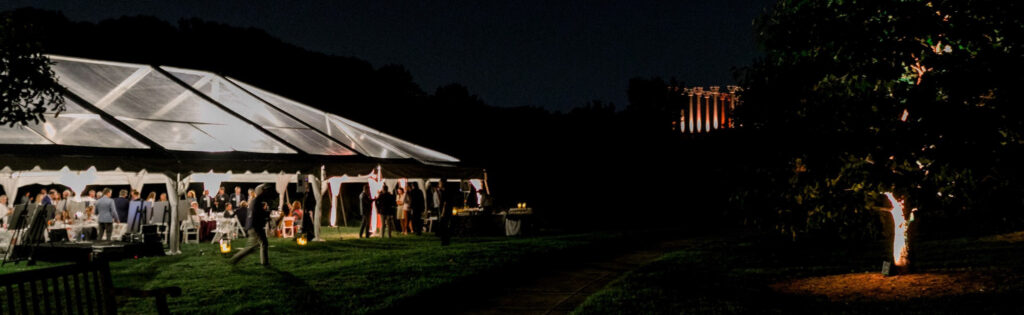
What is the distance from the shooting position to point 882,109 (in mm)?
8680

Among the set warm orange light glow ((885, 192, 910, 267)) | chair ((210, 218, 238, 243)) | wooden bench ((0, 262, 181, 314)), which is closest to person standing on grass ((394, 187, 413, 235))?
chair ((210, 218, 238, 243))

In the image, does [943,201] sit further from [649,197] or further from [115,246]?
[649,197]

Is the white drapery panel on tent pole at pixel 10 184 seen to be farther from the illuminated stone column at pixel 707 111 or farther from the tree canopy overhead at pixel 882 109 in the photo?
the illuminated stone column at pixel 707 111

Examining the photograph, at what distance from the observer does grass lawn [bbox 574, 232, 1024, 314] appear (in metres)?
8.59

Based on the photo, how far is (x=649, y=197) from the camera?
30.8 meters

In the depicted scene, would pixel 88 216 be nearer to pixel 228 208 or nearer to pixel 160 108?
pixel 160 108

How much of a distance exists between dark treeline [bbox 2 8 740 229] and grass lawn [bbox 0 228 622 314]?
7.36 metres

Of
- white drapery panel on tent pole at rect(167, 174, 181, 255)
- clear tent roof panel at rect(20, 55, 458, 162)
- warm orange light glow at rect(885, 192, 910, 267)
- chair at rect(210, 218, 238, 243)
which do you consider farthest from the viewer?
chair at rect(210, 218, 238, 243)

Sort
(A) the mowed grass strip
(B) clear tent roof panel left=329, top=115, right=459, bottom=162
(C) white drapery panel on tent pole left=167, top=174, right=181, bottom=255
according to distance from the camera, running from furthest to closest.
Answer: (B) clear tent roof panel left=329, top=115, right=459, bottom=162 → (C) white drapery panel on tent pole left=167, top=174, right=181, bottom=255 → (A) the mowed grass strip

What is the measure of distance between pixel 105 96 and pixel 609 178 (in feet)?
61.9

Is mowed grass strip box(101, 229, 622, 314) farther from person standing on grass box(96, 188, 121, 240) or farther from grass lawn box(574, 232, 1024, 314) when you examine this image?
grass lawn box(574, 232, 1024, 314)

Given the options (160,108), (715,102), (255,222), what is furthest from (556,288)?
(715,102)

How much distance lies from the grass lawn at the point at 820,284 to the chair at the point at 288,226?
38.4ft

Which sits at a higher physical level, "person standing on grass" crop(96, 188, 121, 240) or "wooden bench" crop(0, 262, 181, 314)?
"person standing on grass" crop(96, 188, 121, 240)
